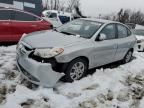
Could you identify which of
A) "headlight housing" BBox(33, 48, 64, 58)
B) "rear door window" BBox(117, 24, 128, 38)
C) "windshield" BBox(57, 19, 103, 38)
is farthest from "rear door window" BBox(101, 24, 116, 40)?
"headlight housing" BBox(33, 48, 64, 58)

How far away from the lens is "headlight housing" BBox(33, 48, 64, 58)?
18.4 ft

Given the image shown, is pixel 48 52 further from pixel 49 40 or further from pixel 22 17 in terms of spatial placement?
pixel 22 17

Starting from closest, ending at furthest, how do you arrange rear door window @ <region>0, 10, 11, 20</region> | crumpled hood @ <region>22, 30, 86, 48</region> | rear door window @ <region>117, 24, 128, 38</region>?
crumpled hood @ <region>22, 30, 86, 48</region> → rear door window @ <region>117, 24, 128, 38</region> → rear door window @ <region>0, 10, 11, 20</region>

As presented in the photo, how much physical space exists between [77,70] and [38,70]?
1.16m

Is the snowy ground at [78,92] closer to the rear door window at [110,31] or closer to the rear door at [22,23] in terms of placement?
the rear door window at [110,31]

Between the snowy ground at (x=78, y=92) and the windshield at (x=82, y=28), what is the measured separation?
1.09m

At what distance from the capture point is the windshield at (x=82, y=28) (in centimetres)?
691

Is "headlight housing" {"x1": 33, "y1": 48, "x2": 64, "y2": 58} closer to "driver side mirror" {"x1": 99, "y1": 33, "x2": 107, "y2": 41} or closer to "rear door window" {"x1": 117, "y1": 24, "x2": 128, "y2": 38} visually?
"driver side mirror" {"x1": 99, "y1": 33, "x2": 107, "y2": 41}

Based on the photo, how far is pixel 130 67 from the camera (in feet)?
27.2

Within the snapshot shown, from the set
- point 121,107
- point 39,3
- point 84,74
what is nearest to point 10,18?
point 84,74

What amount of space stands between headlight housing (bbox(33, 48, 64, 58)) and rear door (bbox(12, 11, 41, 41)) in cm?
430

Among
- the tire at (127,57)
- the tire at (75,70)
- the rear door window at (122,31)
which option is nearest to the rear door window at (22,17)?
the rear door window at (122,31)

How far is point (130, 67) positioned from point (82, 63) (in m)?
2.48

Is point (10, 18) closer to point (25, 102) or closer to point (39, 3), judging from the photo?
point (25, 102)
